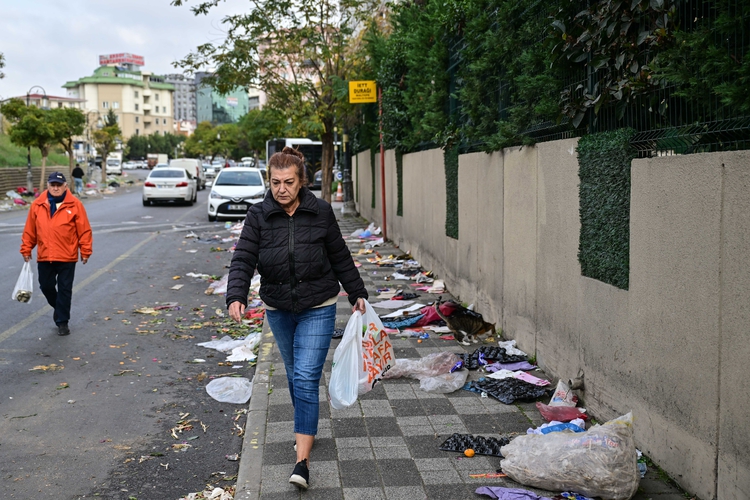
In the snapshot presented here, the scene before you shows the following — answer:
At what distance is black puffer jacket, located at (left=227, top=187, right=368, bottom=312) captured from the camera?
4.38 m

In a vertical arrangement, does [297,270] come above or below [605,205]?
below

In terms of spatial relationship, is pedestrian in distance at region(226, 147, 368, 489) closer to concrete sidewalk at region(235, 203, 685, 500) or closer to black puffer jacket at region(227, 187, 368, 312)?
black puffer jacket at region(227, 187, 368, 312)

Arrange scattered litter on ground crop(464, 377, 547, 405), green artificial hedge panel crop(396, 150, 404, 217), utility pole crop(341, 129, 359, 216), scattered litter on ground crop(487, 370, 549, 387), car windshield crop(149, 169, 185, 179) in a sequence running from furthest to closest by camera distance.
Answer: car windshield crop(149, 169, 185, 179) < utility pole crop(341, 129, 359, 216) < green artificial hedge panel crop(396, 150, 404, 217) < scattered litter on ground crop(487, 370, 549, 387) < scattered litter on ground crop(464, 377, 547, 405)

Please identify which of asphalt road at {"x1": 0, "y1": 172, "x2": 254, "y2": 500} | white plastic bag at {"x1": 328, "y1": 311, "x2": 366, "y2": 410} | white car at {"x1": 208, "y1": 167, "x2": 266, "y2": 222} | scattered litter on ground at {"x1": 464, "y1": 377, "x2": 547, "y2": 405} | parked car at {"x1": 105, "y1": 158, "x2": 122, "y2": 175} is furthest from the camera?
parked car at {"x1": 105, "y1": 158, "x2": 122, "y2": 175}

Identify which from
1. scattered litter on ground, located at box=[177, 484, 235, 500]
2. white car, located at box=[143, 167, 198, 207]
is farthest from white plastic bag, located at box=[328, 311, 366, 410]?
white car, located at box=[143, 167, 198, 207]

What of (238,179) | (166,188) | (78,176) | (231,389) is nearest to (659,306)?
(231,389)

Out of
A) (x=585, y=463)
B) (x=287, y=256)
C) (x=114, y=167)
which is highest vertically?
(x=114, y=167)

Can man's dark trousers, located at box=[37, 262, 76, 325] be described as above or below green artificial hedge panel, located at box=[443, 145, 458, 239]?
below

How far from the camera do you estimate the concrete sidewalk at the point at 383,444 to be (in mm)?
4219

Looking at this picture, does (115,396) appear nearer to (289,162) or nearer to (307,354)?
(307,354)

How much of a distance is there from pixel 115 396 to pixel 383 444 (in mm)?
2563

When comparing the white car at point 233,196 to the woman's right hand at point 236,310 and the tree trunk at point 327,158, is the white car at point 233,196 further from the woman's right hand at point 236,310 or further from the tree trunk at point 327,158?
the woman's right hand at point 236,310

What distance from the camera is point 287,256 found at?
172 inches

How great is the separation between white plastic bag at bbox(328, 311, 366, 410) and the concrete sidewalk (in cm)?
38
